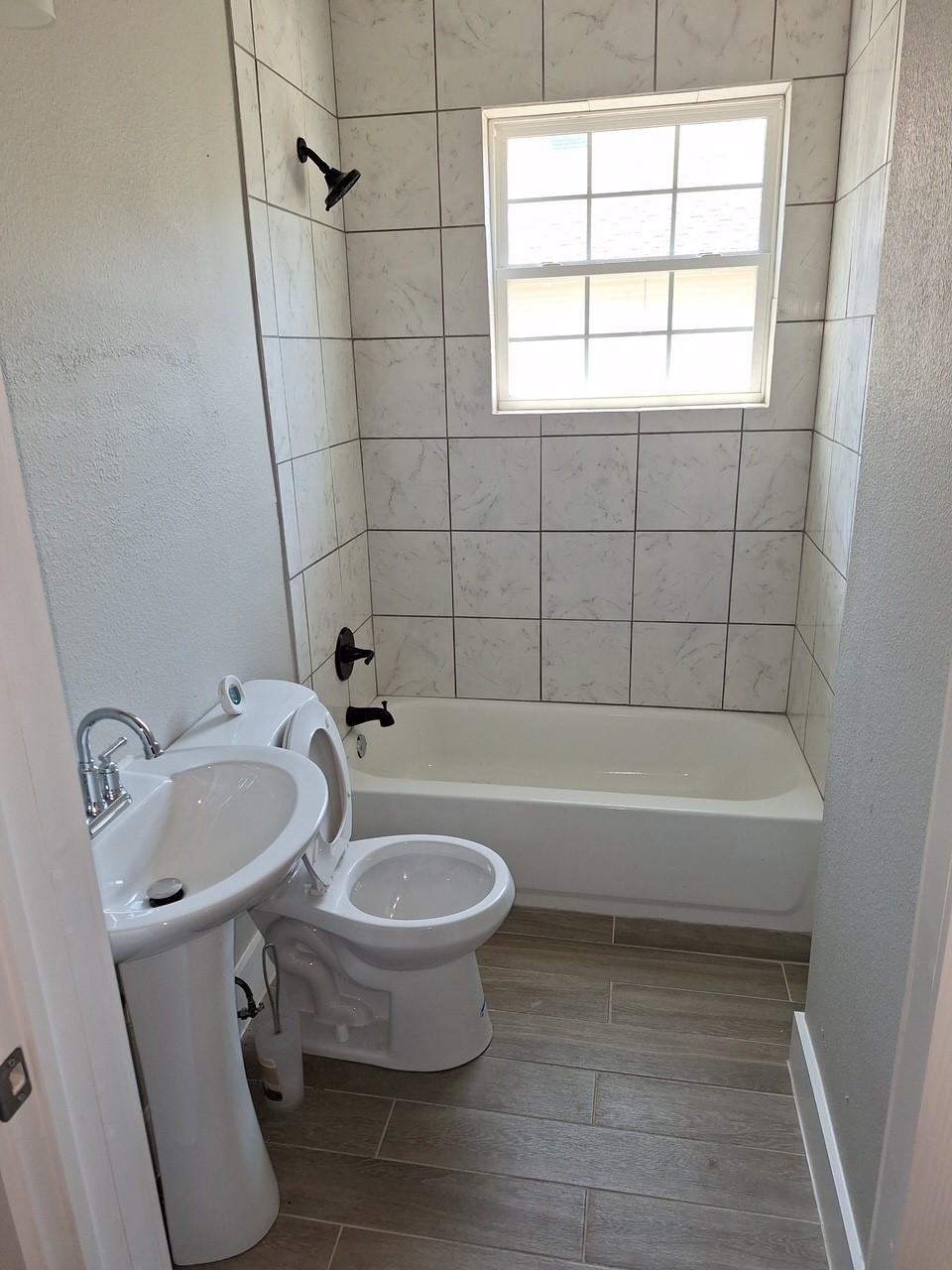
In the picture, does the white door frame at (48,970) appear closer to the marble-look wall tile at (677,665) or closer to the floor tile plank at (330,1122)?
the floor tile plank at (330,1122)

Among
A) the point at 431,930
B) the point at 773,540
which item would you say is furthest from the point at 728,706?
the point at 431,930

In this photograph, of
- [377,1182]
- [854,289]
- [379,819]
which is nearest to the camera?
[377,1182]

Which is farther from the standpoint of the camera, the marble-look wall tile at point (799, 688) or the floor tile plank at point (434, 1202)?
the marble-look wall tile at point (799, 688)

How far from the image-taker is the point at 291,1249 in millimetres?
1547

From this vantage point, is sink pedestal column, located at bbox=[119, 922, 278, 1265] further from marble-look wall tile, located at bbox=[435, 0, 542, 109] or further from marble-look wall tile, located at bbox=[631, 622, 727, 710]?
marble-look wall tile, located at bbox=[435, 0, 542, 109]

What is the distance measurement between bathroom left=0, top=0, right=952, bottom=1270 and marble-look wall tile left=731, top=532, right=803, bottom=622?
2cm

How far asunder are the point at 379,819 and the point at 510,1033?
2.32 feet

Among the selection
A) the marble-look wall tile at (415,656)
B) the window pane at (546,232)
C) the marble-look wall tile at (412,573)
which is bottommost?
the marble-look wall tile at (415,656)

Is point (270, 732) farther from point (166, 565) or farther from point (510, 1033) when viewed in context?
point (510, 1033)

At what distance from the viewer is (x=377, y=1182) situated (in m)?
1.67

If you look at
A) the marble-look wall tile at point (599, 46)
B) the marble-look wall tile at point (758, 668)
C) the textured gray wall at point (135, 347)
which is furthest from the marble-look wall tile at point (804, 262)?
the textured gray wall at point (135, 347)

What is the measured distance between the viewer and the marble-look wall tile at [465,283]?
2.62 meters

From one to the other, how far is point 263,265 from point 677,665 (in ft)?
5.80

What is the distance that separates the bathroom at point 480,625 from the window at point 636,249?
0.01m
